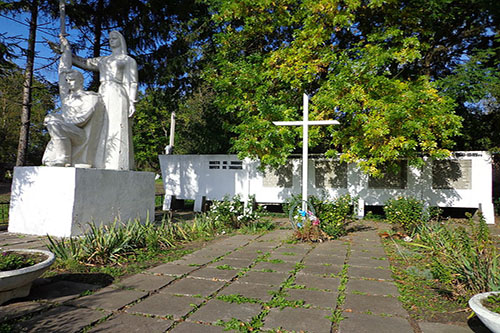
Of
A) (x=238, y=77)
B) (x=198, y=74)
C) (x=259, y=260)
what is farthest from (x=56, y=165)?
(x=198, y=74)

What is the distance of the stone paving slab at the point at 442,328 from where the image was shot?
256 centimetres

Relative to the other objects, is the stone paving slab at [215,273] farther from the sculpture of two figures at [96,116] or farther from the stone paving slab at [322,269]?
the sculpture of two figures at [96,116]

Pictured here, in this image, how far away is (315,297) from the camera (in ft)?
10.6

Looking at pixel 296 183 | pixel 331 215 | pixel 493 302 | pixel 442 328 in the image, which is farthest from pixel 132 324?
pixel 296 183

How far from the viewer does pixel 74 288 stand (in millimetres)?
3381

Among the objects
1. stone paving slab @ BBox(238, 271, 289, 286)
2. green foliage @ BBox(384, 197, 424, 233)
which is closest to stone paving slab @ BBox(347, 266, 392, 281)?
stone paving slab @ BBox(238, 271, 289, 286)

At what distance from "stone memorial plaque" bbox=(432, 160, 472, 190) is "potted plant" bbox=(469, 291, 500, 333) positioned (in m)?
8.31

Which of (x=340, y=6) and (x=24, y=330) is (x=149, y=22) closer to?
(x=340, y=6)

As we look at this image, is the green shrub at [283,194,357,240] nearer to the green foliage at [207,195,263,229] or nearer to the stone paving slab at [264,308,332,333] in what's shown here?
the green foliage at [207,195,263,229]

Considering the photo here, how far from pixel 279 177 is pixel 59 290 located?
28.3 feet

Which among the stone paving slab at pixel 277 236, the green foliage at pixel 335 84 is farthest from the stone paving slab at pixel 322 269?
the green foliage at pixel 335 84

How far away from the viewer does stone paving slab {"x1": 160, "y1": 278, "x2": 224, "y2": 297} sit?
335 cm

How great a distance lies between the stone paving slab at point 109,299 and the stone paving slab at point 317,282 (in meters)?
1.64

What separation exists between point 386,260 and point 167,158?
31.3 ft
